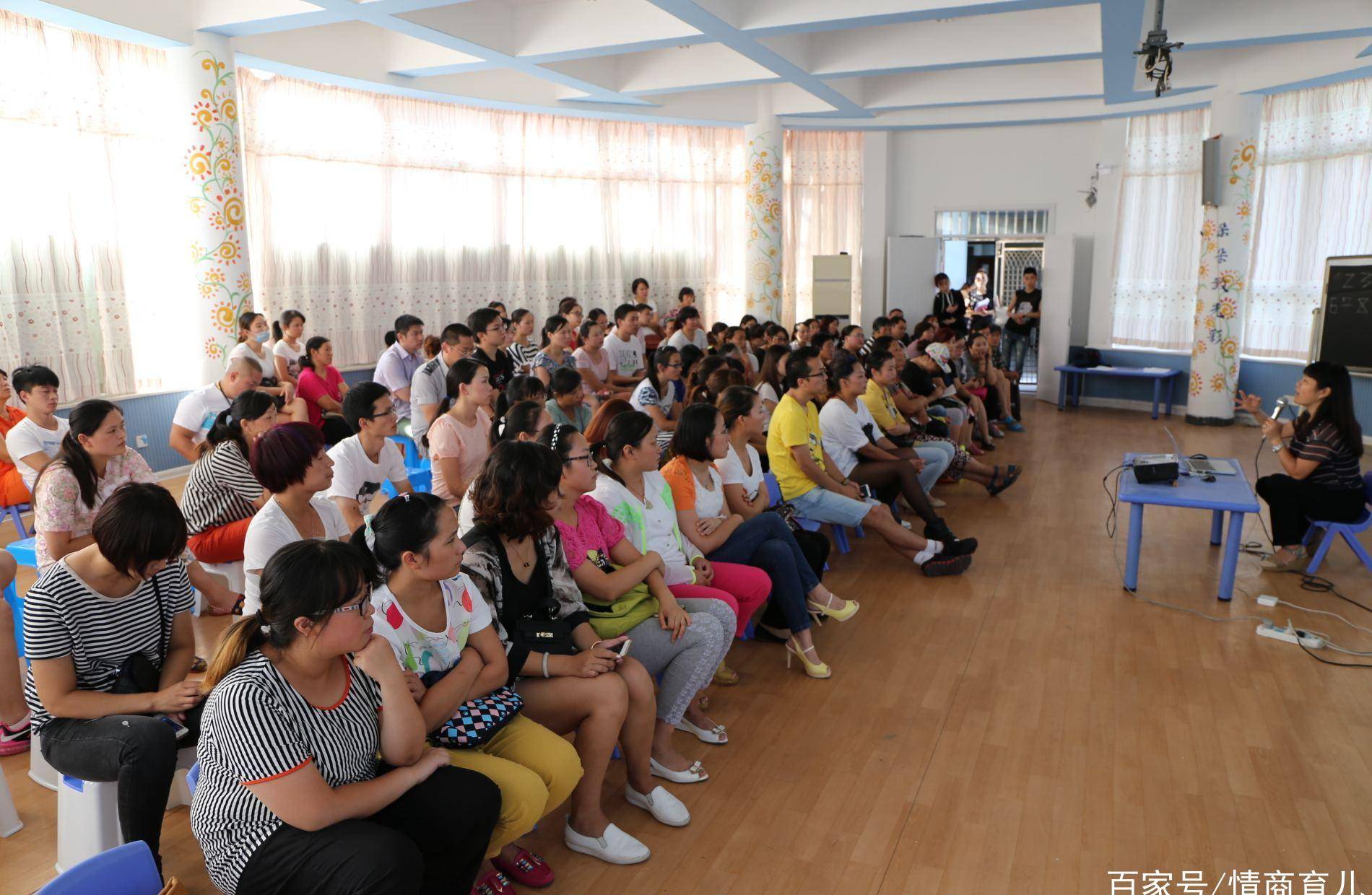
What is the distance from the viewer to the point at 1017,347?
443 inches

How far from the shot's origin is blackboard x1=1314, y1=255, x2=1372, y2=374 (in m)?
8.03

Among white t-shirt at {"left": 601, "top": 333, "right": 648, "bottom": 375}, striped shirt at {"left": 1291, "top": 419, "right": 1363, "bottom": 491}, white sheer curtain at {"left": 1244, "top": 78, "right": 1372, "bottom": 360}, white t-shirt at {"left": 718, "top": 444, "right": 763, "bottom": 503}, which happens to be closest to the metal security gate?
white sheer curtain at {"left": 1244, "top": 78, "right": 1372, "bottom": 360}

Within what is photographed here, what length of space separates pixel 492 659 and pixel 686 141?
996 centimetres

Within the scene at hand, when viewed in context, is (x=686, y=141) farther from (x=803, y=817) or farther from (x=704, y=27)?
(x=803, y=817)

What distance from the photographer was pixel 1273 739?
3.35 meters

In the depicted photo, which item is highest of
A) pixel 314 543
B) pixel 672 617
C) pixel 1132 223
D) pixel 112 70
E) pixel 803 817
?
pixel 112 70

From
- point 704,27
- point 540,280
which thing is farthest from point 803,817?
point 540,280

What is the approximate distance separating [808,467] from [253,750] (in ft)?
11.0

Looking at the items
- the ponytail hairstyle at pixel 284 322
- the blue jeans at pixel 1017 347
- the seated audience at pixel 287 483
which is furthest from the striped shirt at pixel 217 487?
the blue jeans at pixel 1017 347

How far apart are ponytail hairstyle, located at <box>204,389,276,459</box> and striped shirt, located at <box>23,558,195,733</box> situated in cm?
145

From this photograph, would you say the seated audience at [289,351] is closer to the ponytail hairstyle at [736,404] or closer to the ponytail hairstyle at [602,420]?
the ponytail hairstyle at [602,420]

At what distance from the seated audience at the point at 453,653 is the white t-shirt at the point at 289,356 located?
5087 millimetres

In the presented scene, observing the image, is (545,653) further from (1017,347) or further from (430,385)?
(1017,347)

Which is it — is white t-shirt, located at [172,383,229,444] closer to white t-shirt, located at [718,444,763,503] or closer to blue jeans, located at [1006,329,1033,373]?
white t-shirt, located at [718,444,763,503]
